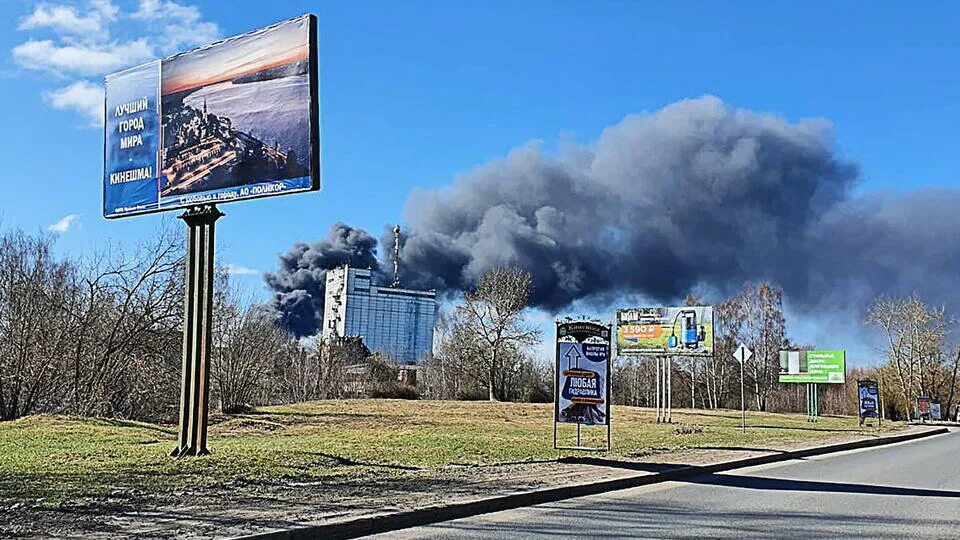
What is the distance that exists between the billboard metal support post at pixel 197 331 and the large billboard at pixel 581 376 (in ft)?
25.4

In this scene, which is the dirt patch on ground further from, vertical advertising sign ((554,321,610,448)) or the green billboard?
the green billboard

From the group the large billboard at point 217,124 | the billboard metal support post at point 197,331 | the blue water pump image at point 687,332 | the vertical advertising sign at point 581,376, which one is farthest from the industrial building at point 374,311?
the billboard metal support post at point 197,331

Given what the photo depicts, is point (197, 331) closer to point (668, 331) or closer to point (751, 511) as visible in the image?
point (751, 511)

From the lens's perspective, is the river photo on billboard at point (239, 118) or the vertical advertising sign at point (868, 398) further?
the vertical advertising sign at point (868, 398)

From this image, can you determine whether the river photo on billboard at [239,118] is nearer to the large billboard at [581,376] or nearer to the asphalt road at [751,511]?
the asphalt road at [751,511]

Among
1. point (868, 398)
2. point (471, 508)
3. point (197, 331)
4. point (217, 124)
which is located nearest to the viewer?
point (471, 508)

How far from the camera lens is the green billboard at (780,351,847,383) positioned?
208ft

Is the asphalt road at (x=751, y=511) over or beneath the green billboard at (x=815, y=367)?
beneath

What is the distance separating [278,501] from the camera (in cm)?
1102

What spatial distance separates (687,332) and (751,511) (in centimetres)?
3392

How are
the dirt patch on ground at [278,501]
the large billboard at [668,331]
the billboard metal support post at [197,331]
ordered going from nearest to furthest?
the dirt patch on ground at [278,501] < the billboard metal support post at [197,331] < the large billboard at [668,331]

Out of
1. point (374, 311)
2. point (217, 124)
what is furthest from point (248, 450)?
point (374, 311)

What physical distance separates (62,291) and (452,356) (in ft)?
127

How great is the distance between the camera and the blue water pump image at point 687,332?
4450 cm
